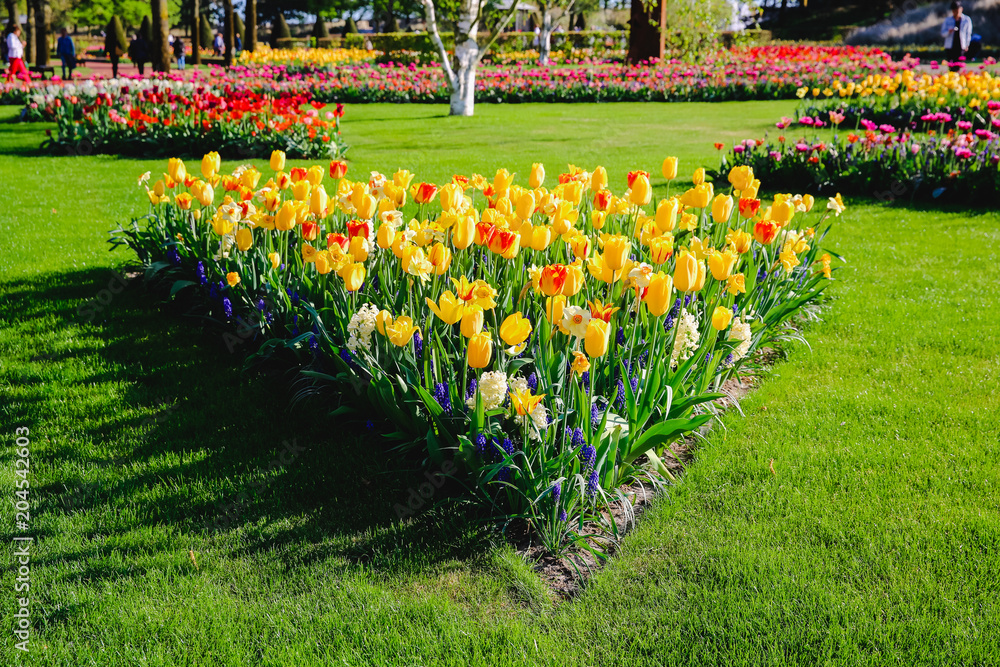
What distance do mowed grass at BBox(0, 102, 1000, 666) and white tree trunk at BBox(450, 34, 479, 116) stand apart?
11754 mm

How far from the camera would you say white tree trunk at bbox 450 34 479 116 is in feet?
50.0

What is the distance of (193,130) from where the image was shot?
11094mm

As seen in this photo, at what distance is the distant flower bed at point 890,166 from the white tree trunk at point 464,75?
7.97 metres

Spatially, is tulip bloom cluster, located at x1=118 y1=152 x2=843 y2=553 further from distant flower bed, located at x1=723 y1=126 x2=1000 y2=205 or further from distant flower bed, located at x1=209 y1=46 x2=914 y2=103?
distant flower bed, located at x1=209 y1=46 x2=914 y2=103

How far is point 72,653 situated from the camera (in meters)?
2.29

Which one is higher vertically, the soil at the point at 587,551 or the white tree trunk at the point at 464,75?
the white tree trunk at the point at 464,75

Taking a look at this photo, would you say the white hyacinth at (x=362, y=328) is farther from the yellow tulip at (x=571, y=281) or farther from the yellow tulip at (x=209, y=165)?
the yellow tulip at (x=209, y=165)

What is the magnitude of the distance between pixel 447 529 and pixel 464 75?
1423cm

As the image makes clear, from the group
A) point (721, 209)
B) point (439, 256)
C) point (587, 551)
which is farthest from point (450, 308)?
point (721, 209)

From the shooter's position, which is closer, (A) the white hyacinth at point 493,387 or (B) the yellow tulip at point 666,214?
(A) the white hyacinth at point 493,387

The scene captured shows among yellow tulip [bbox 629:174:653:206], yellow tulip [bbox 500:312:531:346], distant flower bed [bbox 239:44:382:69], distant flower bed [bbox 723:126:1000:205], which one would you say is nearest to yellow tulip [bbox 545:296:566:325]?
yellow tulip [bbox 500:312:531:346]

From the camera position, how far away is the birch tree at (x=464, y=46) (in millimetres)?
14547

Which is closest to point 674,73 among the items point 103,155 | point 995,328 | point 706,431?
point 103,155

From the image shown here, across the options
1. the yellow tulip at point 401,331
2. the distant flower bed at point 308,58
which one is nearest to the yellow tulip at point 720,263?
the yellow tulip at point 401,331
